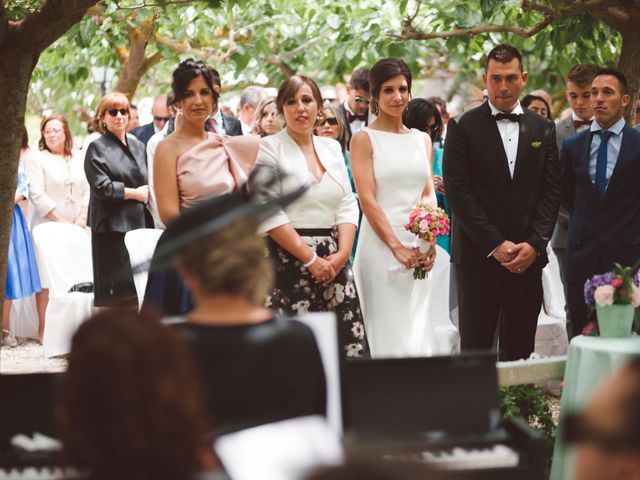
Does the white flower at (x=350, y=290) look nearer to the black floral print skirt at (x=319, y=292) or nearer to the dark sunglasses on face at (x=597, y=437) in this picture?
the black floral print skirt at (x=319, y=292)

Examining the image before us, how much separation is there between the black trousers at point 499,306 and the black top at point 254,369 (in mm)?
3305

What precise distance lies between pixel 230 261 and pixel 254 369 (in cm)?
34

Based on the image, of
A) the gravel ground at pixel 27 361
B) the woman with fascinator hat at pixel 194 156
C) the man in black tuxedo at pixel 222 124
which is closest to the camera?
the woman with fascinator hat at pixel 194 156

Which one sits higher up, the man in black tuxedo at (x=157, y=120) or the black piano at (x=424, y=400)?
the man in black tuxedo at (x=157, y=120)

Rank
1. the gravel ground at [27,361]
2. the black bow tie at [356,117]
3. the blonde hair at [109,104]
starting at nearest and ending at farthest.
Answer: the blonde hair at [109,104], the gravel ground at [27,361], the black bow tie at [356,117]

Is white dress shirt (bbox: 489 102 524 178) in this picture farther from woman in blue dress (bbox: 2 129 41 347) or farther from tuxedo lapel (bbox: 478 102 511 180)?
woman in blue dress (bbox: 2 129 41 347)

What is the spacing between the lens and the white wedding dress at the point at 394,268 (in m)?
6.51

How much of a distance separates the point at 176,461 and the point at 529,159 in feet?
15.2

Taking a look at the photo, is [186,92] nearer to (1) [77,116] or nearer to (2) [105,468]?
(2) [105,468]

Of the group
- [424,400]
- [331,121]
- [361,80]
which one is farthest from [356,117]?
[424,400]

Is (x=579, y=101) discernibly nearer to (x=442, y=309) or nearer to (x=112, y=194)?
(x=442, y=309)

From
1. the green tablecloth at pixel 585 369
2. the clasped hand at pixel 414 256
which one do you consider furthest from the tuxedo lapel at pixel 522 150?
the green tablecloth at pixel 585 369

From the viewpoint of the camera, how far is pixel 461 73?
1692 centimetres

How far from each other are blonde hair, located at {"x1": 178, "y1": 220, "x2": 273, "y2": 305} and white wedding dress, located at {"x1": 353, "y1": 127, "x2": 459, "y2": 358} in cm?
341
